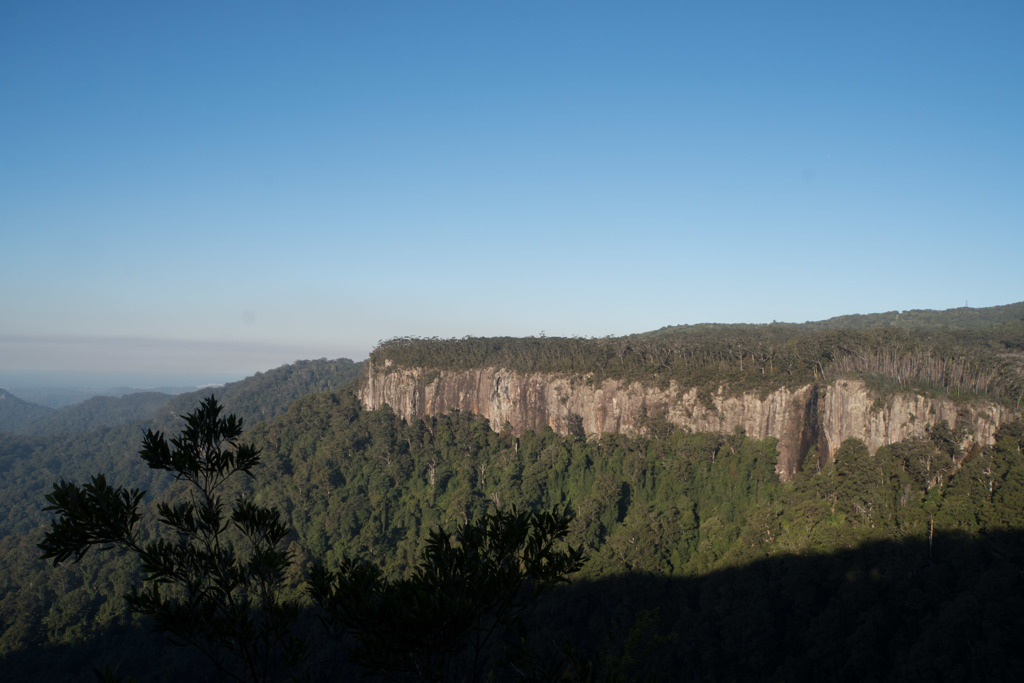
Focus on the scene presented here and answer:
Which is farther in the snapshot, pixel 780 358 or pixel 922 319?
pixel 922 319

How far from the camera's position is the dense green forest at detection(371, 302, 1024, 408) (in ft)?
193

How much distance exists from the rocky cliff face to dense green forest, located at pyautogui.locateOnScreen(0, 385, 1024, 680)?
6.08 ft

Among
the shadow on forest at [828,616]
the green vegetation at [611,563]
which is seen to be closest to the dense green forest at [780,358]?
the green vegetation at [611,563]

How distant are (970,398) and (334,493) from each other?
77.9m

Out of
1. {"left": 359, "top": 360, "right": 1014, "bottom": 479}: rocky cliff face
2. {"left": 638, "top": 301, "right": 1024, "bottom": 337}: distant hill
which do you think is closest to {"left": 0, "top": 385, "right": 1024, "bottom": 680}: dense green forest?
{"left": 359, "top": 360, "right": 1014, "bottom": 479}: rocky cliff face

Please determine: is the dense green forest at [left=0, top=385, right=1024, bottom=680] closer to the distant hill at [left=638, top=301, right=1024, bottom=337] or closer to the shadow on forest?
the shadow on forest

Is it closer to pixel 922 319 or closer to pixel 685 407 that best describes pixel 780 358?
pixel 685 407

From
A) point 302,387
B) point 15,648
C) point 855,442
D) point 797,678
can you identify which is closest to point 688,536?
point 855,442

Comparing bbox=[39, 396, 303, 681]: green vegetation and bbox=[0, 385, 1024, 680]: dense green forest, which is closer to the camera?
bbox=[39, 396, 303, 681]: green vegetation

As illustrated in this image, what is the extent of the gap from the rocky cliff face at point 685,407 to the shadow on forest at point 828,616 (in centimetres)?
1532

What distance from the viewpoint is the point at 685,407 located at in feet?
248

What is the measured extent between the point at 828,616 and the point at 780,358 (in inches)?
1476

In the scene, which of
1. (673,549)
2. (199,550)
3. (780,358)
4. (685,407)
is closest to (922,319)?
(780,358)

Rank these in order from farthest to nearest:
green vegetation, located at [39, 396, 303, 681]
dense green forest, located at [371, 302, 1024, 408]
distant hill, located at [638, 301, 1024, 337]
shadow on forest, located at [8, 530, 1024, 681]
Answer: distant hill, located at [638, 301, 1024, 337], dense green forest, located at [371, 302, 1024, 408], shadow on forest, located at [8, 530, 1024, 681], green vegetation, located at [39, 396, 303, 681]
